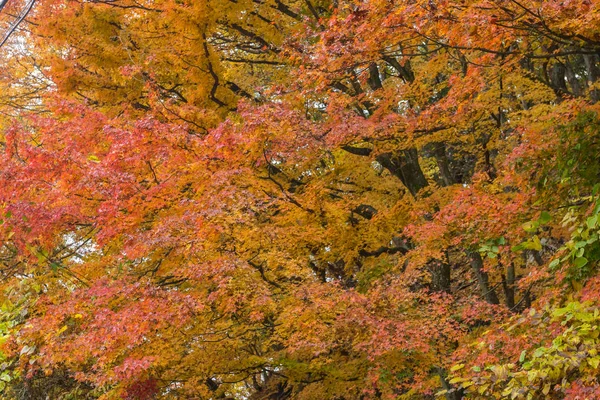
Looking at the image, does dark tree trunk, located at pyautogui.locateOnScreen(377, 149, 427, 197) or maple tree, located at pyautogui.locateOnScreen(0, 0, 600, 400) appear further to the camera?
dark tree trunk, located at pyautogui.locateOnScreen(377, 149, 427, 197)

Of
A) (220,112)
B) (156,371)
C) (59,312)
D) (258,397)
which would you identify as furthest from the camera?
(258,397)

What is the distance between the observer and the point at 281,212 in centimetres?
902

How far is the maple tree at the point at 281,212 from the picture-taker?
18.3 feet

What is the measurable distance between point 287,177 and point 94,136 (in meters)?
3.38

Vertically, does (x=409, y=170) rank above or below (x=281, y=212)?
above

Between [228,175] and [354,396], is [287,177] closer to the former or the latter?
[228,175]

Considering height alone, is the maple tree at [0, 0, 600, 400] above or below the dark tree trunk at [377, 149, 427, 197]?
below

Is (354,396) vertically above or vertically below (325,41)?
below

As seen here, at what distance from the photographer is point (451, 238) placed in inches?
313

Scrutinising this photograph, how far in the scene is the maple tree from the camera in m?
5.59

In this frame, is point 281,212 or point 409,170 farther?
point 409,170

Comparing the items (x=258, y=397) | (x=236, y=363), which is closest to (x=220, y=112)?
(x=236, y=363)

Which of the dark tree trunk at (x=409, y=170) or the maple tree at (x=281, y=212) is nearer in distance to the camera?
the maple tree at (x=281, y=212)

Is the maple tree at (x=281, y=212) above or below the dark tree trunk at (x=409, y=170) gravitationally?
below
